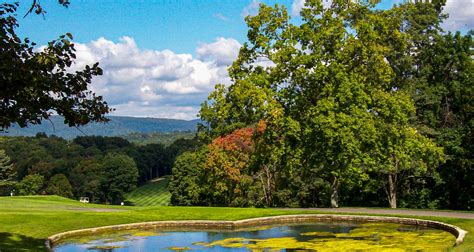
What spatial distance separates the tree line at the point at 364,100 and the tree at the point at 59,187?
8275 centimetres

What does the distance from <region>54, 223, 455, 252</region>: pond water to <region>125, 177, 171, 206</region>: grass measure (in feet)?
329

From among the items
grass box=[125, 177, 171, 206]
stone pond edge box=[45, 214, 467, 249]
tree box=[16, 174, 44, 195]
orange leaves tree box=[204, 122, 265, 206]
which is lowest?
grass box=[125, 177, 171, 206]

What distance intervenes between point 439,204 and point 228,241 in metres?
26.4

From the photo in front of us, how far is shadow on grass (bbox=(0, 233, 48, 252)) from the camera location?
17.9 meters

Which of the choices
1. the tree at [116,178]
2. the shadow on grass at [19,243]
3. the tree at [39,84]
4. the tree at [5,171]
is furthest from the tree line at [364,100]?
the tree at [116,178]

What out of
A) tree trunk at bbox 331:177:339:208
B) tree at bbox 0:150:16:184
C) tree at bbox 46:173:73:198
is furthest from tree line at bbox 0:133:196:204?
tree trunk at bbox 331:177:339:208

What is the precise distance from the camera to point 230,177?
47.4 metres

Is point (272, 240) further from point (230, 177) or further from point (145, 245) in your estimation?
point (230, 177)

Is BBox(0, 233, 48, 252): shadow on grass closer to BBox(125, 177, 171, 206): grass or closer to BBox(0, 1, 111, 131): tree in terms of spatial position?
BBox(0, 1, 111, 131): tree

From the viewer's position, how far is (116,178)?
11688 cm

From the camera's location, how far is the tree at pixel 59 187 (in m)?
111

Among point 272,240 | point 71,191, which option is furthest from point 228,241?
point 71,191

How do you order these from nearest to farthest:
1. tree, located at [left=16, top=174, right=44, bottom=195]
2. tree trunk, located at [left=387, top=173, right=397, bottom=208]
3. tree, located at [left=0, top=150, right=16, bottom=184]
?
1. tree trunk, located at [left=387, top=173, right=397, bottom=208]
2. tree, located at [left=0, top=150, right=16, bottom=184]
3. tree, located at [left=16, top=174, right=44, bottom=195]

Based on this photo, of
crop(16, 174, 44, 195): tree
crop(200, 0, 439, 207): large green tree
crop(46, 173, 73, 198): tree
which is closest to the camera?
crop(200, 0, 439, 207): large green tree
